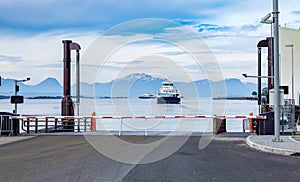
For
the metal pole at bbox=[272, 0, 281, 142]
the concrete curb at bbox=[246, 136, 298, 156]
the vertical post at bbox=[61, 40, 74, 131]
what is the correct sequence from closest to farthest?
the concrete curb at bbox=[246, 136, 298, 156] < the metal pole at bbox=[272, 0, 281, 142] < the vertical post at bbox=[61, 40, 74, 131]

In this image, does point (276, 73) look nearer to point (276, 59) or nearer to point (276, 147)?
point (276, 59)

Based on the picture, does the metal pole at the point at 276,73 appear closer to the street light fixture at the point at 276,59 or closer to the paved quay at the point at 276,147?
the street light fixture at the point at 276,59

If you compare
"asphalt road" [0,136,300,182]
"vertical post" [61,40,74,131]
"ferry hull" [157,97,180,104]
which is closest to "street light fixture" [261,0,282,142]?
"asphalt road" [0,136,300,182]

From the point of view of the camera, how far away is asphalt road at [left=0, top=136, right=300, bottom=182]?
343 inches

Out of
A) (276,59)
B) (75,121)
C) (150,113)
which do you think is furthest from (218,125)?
(150,113)

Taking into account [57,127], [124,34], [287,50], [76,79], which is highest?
[287,50]

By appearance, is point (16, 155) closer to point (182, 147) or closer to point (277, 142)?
point (182, 147)

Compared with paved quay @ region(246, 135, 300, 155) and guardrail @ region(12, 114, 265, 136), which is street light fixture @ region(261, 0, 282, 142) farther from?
guardrail @ region(12, 114, 265, 136)

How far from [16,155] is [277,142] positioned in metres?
9.29

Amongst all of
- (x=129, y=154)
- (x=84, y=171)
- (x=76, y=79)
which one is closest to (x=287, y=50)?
(x=76, y=79)

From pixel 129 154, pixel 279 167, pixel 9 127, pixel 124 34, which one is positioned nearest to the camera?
pixel 279 167

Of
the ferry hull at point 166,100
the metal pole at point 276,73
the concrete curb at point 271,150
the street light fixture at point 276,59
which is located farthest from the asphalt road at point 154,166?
the ferry hull at point 166,100

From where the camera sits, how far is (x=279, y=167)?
1041 cm

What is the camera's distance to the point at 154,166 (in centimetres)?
1017
